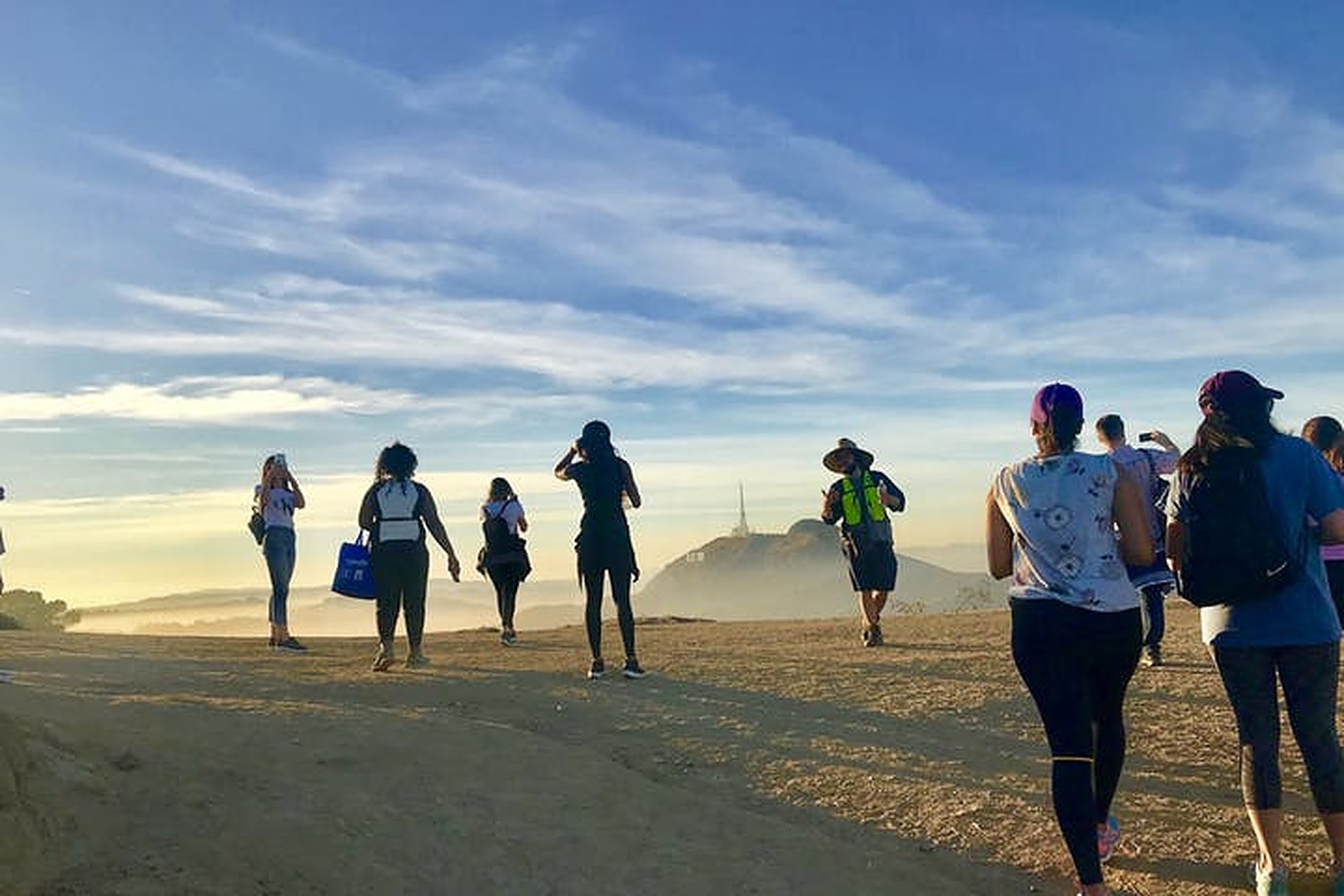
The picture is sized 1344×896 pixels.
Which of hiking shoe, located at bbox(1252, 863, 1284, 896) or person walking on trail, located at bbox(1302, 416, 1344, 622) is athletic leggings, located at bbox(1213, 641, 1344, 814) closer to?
hiking shoe, located at bbox(1252, 863, 1284, 896)

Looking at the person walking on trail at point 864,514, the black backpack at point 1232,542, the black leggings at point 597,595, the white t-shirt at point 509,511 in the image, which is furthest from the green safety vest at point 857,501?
the black backpack at point 1232,542

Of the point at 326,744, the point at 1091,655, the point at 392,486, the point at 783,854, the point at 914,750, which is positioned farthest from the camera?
the point at 392,486

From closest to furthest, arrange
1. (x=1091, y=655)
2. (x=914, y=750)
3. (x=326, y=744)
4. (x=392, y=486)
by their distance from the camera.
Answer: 1. (x=1091, y=655)
2. (x=326, y=744)
3. (x=914, y=750)
4. (x=392, y=486)

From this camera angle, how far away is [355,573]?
35.4 feet

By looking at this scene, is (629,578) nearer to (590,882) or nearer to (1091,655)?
(590,882)

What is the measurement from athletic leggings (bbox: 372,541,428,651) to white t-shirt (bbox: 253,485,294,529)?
7.77 ft

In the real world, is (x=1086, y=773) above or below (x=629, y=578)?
below

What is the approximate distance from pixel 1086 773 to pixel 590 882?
227 centimetres

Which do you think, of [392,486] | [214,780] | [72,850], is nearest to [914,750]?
[214,780]

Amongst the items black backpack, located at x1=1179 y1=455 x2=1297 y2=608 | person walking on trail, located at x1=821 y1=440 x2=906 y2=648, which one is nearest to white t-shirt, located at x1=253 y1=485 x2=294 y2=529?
person walking on trail, located at x1=821 y1=440 x2=906 y2=648

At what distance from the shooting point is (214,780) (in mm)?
5613

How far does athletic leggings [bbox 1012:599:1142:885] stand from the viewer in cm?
459

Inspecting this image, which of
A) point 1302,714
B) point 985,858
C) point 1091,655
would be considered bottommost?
point 985,858

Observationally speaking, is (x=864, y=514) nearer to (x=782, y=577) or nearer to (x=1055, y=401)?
(x=1055, y=401)
